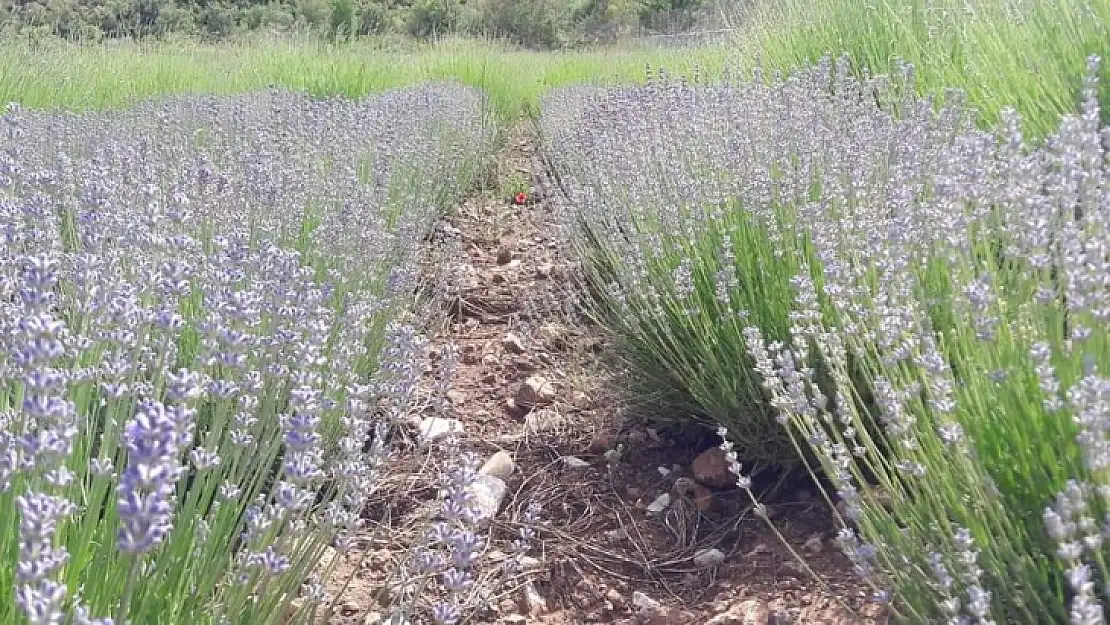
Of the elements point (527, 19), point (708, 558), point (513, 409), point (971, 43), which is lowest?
point (527, 19)

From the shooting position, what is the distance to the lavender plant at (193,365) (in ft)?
3.09

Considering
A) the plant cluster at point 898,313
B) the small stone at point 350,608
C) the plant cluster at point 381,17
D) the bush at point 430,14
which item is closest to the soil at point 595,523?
the small stone at point 350,608

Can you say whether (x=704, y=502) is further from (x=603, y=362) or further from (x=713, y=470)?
(x=603, y=362)

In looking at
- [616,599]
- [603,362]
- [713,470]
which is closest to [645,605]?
[616,599]

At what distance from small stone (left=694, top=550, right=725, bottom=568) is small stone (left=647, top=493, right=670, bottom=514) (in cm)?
22

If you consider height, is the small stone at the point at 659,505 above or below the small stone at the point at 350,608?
above

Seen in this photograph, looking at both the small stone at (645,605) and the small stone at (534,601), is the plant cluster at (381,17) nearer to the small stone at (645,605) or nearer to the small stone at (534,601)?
the small stone at (534,601)

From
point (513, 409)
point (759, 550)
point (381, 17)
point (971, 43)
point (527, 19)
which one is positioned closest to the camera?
point (759, 550)

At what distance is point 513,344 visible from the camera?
3.48 m

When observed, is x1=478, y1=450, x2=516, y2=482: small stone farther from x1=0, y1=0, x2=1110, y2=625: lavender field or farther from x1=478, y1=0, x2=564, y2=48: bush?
x1=478, y1=0, x2=564, y2=48: bush

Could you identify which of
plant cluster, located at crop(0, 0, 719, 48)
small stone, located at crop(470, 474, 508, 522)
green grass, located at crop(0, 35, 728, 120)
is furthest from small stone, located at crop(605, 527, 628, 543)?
plant cluster, located at crop(0, 0, 719, 48)

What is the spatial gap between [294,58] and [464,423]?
286 inches

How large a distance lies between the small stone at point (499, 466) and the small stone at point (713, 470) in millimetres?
540

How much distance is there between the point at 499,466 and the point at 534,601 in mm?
560
